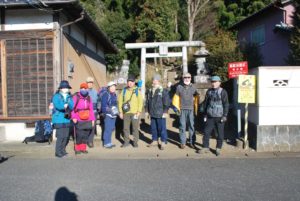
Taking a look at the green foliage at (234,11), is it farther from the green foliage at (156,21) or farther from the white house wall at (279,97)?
the white house wall at (279,97)

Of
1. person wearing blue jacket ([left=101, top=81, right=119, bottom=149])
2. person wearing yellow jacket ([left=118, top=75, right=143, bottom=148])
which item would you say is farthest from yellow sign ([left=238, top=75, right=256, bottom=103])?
person wearing blue jacket ([left=101, top=81, right=119, bottom=149])

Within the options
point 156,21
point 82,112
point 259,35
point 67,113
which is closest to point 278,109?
point 82,112

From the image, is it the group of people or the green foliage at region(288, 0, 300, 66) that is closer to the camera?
the group of people

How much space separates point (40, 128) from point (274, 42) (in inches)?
605

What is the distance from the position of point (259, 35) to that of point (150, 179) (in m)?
19.2

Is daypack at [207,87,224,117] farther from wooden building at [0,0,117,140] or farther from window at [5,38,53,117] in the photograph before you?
window at [5,38,53,117]

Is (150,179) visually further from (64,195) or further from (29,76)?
(29,76)

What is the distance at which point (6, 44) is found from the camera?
36.3 feet

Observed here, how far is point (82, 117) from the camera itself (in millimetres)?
9391

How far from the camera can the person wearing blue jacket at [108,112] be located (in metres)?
10.2

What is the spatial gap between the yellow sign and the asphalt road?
5.57 feet

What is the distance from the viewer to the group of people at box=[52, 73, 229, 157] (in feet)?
30.2

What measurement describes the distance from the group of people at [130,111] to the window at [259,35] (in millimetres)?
14671

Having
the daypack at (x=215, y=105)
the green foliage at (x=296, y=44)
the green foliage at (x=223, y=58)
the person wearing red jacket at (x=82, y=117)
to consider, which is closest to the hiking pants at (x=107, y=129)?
the person wearing red jacket at (x=82, y=117)
